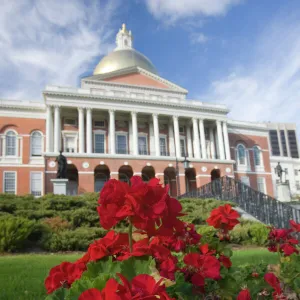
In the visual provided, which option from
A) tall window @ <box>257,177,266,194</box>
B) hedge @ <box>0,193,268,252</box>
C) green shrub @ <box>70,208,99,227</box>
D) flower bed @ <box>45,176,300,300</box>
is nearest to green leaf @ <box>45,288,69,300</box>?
flower bed @ <box>45,176,300,300</box>

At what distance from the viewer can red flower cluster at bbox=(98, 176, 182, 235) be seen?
163cm

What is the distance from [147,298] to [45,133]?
39.5 metres

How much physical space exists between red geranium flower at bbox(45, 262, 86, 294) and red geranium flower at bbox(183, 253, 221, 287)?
0.62 metres

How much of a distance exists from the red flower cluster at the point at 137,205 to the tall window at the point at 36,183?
37.1 m

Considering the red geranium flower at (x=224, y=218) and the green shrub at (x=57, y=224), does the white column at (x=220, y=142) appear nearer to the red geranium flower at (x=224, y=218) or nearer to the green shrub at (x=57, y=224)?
the green shrub at (x=57, y=224)

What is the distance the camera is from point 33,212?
46.8 feet

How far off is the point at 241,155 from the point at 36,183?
28.4 m

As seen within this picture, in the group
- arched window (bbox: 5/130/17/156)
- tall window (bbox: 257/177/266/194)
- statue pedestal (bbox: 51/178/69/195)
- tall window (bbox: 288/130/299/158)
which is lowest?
statue pedestal (bbox: 51/178/69/195)

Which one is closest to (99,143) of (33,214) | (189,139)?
(189,139)

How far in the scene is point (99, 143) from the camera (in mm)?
39906

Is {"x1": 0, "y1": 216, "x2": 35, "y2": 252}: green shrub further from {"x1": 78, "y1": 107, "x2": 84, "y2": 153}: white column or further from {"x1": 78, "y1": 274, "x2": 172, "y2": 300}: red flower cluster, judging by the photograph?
{"x1": 78, "y1": 107, "x2": 84, "y2": 153}: white column

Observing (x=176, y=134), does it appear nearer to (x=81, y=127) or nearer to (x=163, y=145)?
(x=163, y=145)

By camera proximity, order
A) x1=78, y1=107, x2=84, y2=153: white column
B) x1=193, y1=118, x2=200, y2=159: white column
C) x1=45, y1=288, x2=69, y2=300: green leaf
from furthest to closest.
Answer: x1=193, y1=118, x2=200, y2=159: white column, x1=78, y1=107, x2=84, y2=153: white column, x1=45, y1=288, x2=69, y2=300: green leaf

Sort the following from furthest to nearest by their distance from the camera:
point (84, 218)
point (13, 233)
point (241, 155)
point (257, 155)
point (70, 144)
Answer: point (257, 155)
point (241, 155)
point (70, 144)
point (84, 218)
point (13, 233)
